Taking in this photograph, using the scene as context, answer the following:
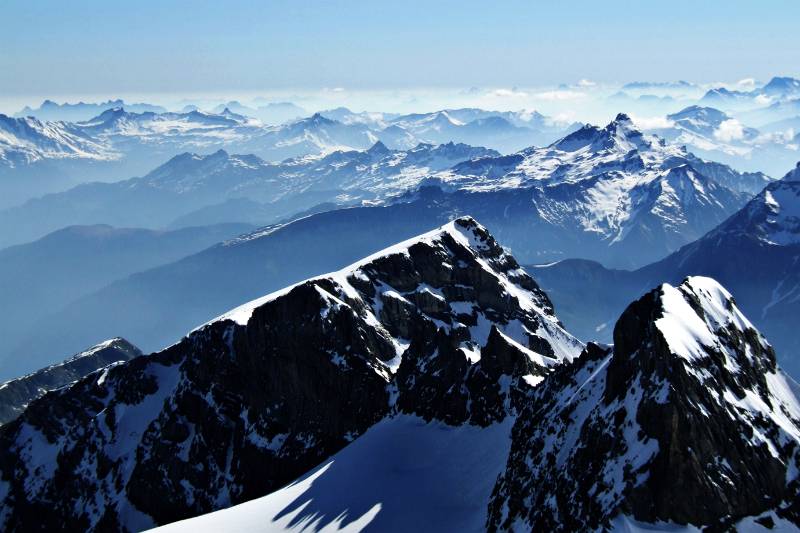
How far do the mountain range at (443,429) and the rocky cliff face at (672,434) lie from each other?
0.21 meters

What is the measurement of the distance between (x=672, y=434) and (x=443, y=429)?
68.4m

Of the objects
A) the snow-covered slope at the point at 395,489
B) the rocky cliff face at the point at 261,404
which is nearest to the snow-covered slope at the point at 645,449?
the snow-covered slope at the point at 395,489

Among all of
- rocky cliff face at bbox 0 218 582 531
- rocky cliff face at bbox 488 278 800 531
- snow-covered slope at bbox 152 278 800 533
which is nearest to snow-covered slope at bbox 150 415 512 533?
snow-covered slope at bbox 152 278 800 533

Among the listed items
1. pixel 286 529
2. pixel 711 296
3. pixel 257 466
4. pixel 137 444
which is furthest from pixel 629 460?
pixel 137 444

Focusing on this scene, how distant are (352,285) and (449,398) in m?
56.0

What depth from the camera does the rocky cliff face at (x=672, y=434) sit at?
79.1 metres

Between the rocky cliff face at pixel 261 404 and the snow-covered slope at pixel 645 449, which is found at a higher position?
the snow-covered slope at pixel 645 449

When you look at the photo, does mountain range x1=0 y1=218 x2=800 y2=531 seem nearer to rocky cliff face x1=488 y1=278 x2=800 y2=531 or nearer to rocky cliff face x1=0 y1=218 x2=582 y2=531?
rocky cliff face x1=488 y1=278 x2=800 y2=531

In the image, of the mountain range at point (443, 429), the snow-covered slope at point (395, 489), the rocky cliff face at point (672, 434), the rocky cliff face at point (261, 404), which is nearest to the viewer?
the rocky cliff face at point (672, 434)

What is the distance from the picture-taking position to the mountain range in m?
81.2

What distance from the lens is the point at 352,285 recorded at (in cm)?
19725

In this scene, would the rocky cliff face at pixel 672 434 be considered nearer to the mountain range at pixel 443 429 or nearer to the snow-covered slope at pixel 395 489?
the mountain range at pixel 443 429

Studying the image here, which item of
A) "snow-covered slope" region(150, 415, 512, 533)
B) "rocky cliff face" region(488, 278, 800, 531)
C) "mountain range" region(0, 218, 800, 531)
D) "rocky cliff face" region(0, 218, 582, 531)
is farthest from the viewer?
"rocky cliff face" region(0, 218, 582, 531)

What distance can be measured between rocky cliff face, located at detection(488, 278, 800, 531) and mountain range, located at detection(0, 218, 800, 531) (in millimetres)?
207
